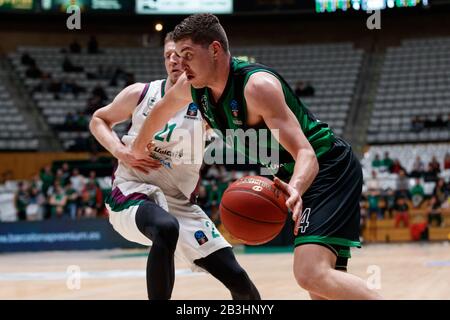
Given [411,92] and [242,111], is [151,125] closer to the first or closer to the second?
[242,111]

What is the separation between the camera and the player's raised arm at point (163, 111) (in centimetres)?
381

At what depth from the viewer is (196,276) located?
8.41 meters

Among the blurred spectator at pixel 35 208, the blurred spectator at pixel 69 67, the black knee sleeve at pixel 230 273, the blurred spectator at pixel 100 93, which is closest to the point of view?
the black knee sleeve at pixel 230 273

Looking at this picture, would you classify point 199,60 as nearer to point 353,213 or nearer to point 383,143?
point 353,213

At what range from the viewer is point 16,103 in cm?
2088

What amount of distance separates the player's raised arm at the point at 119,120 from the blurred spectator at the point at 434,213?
1112 cm

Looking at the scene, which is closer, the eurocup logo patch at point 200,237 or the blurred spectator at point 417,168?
the eurocup logo patch at point 200,237

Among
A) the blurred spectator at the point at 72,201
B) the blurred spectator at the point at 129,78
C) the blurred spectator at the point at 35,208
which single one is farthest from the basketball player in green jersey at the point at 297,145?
the blurred spectator at the point at 129,78

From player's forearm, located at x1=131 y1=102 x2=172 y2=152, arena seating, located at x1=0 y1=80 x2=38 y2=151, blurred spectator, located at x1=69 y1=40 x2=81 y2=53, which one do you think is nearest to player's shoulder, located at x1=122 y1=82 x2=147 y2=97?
player's forearm, located at x1=131 y1=102 x2=172 y2=152

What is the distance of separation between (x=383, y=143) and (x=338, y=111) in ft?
7.46

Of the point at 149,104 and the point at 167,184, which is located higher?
the point at 149,104

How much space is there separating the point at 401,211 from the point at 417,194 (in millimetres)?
505

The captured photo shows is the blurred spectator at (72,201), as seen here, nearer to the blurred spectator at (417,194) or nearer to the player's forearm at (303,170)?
the blurred spectator at (417,194)

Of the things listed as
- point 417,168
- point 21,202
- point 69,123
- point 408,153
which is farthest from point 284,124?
point 69,123
